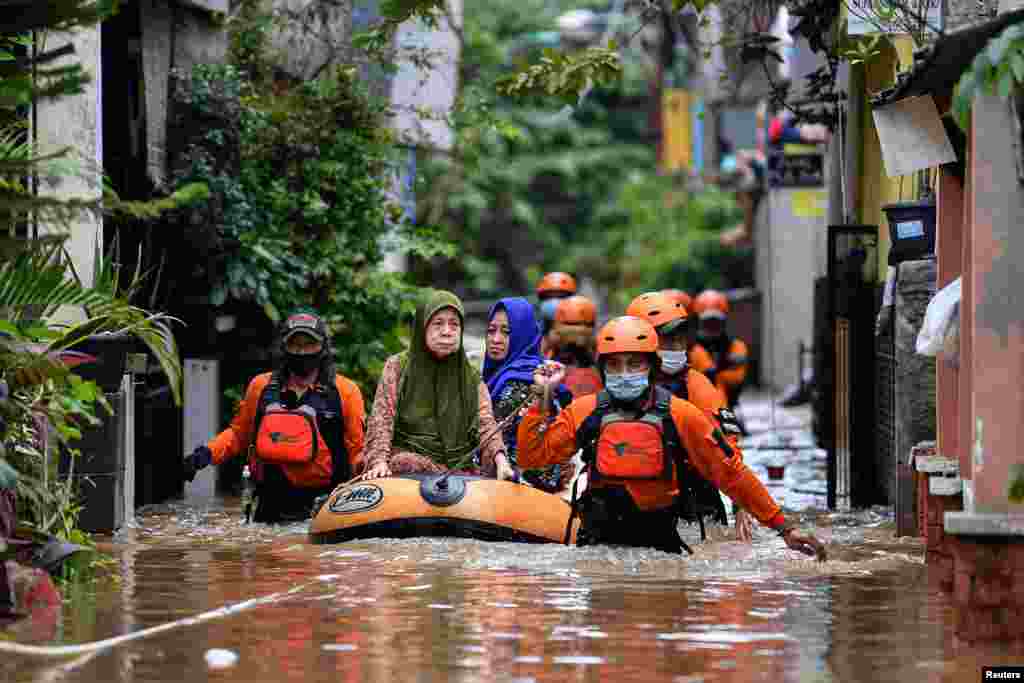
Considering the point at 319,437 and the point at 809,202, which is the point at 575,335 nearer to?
the point at 319,437

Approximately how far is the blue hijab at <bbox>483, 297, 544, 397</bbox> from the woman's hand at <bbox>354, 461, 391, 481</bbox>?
159 centimetres

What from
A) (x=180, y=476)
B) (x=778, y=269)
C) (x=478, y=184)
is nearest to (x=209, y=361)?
(x=180, y=476)

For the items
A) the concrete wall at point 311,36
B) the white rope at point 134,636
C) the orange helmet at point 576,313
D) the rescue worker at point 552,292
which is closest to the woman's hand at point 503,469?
the white rope at point 134,636

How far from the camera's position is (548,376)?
11250mm

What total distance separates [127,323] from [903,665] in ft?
15.3

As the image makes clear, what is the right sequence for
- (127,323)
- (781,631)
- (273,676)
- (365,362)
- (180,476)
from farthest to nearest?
(365,362) → (180,476) → (127,323) → (781,631) → (273,676)

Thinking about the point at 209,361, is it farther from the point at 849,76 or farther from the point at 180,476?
the point at 849,76

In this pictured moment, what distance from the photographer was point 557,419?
11141 millimetres

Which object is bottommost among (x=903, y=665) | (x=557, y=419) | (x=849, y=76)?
(x=903, y=665)

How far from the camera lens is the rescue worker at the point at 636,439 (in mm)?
10883

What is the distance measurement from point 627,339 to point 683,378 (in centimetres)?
254

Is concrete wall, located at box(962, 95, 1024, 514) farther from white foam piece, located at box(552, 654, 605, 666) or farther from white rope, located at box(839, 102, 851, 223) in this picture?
white rope, located at box(839, 102, 851, 223)

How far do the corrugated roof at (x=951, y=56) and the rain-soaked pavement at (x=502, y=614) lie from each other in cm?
251

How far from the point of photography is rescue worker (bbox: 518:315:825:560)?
35.7 feet
